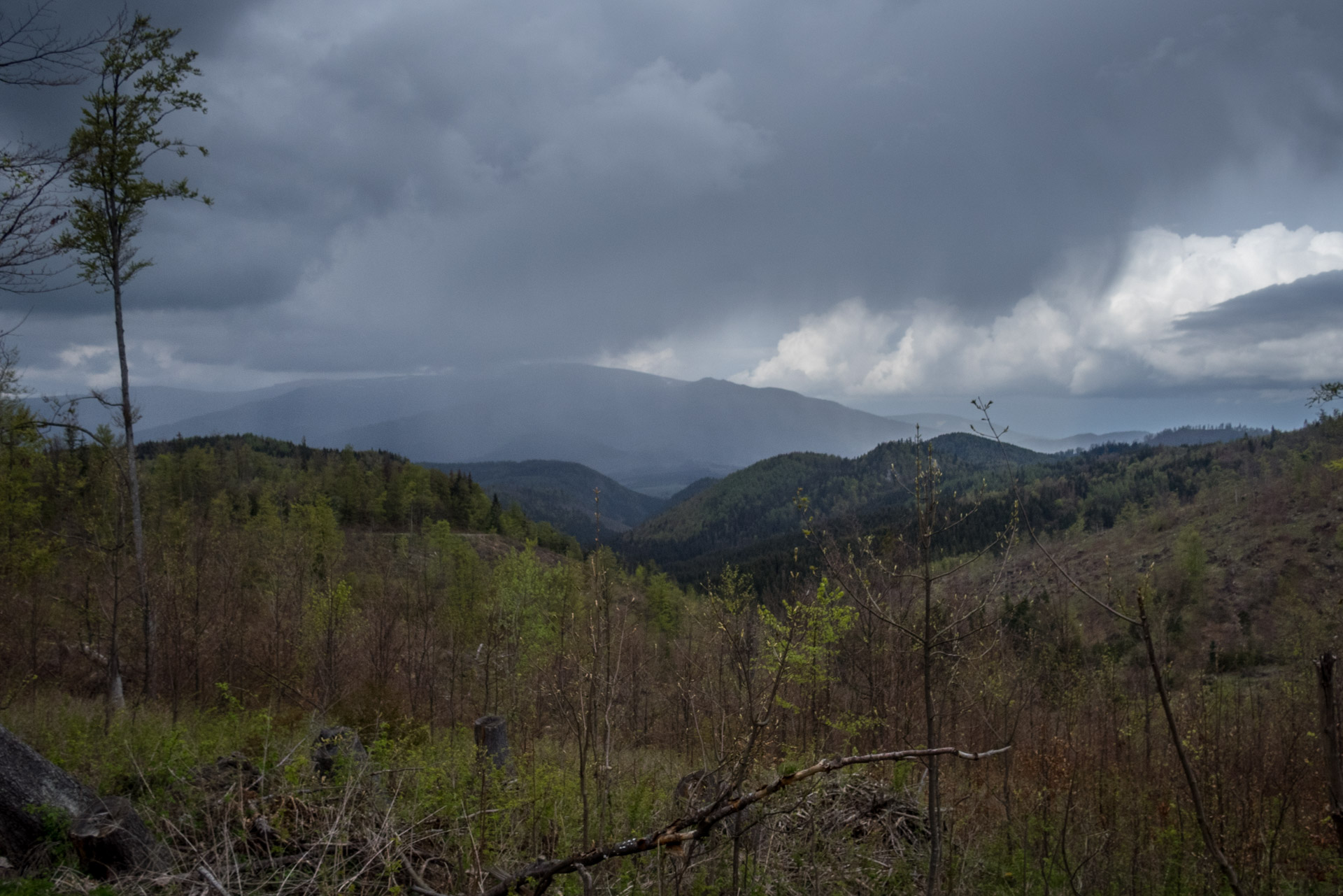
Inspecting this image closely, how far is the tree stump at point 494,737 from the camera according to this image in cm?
683

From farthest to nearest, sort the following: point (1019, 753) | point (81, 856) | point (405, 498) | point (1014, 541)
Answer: point (405, 498) → point (1019, 753) → point (81, 856) → point (1014, 541)

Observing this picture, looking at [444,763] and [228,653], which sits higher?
[444,763]

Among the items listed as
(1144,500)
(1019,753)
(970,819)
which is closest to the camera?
(970,819)

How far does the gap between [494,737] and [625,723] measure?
29.6 ft

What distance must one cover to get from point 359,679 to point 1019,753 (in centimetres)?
1442

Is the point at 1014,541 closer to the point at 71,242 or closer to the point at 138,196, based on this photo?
the point at 71,242

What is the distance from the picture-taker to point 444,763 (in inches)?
270

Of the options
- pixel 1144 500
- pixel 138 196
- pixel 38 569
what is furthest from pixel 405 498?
pixel 1144 500

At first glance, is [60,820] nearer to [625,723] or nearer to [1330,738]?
[1330,738]

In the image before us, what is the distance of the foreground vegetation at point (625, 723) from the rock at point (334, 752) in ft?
→ 0.54

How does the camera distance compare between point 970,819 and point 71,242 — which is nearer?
point 970,819

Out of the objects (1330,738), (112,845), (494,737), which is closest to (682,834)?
(1330,738)

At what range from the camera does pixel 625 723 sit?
15.4 m

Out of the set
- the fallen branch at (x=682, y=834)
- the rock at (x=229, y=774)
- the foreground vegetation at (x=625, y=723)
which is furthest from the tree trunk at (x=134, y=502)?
the fallen branch at (x=682, y=834)
